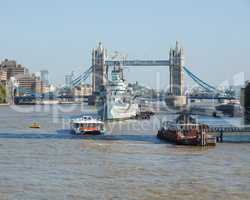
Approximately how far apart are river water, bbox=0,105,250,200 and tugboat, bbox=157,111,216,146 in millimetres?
988

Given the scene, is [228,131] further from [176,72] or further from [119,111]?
[176,72]

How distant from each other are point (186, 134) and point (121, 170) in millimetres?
13039

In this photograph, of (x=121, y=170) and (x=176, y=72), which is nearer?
(x=121, y=170)

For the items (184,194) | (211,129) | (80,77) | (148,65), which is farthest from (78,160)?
(80,77)

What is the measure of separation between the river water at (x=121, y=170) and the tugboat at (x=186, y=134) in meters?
0.99

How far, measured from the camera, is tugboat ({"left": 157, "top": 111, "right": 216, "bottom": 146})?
115 feet

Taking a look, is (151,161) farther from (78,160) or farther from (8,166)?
(8,166)

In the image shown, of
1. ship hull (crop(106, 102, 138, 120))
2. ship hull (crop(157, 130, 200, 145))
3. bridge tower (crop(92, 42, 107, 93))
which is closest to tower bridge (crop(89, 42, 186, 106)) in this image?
bridge tower (crop(92, 42, 107, 93))

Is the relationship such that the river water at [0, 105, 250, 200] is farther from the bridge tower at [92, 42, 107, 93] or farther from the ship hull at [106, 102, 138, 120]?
the bridge tower at [92, 42, 107, 93]

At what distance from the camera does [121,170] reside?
78.3 ft

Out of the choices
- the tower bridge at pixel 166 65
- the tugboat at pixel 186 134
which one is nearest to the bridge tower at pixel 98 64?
the tower bridge at pixel 166 65

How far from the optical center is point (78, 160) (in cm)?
2700

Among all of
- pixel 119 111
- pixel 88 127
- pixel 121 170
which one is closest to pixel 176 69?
pixel 119 111

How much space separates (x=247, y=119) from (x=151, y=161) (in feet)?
127
